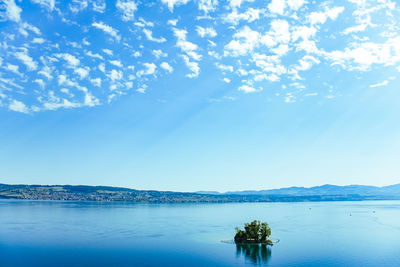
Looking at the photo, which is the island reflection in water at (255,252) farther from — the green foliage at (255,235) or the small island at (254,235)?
the green foliage at (255,235)

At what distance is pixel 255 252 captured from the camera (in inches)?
2945

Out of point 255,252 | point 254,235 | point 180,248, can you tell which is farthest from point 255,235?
point 180,248

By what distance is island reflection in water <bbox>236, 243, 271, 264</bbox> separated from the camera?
68.2 metres

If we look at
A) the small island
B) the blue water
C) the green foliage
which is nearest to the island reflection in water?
the blue water

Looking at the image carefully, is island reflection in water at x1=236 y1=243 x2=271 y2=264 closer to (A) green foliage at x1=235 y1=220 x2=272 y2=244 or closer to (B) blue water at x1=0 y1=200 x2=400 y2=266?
(B) blue water at x1=0 y1=200 x2=400 y2=266

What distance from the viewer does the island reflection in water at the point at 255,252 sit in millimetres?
68188

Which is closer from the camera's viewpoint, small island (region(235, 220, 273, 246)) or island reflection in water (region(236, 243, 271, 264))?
island reflection in water (region(236, 243, 271, 264))

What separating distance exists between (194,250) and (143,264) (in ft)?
55.2

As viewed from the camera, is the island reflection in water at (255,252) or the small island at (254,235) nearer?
the island reflection in water at (255,252)

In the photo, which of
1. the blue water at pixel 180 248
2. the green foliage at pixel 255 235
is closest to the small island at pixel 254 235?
the green foliage at pixel 255 235

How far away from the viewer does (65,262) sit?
211 ft

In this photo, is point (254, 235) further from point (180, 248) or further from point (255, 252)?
point (180, 248)

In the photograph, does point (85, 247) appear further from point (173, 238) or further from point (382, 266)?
point (382, 266)

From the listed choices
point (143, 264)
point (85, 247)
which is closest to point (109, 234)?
point (85, 247)
